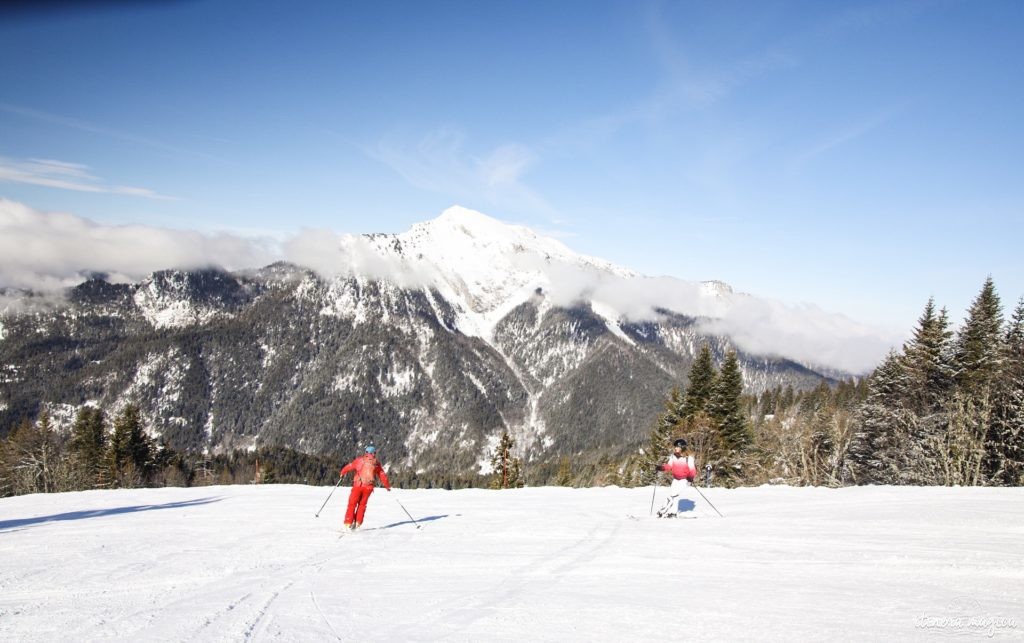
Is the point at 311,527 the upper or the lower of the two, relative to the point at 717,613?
lower

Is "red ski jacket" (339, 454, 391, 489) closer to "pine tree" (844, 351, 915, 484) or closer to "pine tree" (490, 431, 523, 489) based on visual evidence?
"pine tree" (844, 351, 915, 484)

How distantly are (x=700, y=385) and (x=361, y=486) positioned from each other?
34357mm

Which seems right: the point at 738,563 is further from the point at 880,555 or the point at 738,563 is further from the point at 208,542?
the point at 208,542

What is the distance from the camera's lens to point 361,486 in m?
14.8

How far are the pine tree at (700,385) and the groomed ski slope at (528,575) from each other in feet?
82.8

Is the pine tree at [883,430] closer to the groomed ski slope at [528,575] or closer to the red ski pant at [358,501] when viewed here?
the groomed ski slope at [528,575]

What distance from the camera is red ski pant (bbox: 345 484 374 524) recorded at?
14.7 m

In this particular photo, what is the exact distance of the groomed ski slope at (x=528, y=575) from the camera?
647cm

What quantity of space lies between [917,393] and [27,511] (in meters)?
46.5

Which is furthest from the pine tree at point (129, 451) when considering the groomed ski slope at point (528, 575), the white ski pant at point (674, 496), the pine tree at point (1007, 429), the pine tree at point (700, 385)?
the pine tree at point (1007, 429)

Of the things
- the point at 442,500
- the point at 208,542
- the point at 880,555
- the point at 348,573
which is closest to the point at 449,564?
the point at 348,573

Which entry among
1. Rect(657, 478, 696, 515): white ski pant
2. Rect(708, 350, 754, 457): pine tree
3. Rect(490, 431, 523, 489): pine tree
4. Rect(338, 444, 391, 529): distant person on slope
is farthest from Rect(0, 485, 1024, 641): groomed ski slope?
Rect(490, 431, 523, 489): pine tree

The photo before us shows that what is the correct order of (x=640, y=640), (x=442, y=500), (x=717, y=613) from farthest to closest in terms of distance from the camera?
1. (x=442, y=500)
2. (x=717, y=613)
3. (x=640, y=640)

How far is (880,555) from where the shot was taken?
10430 millimetres
